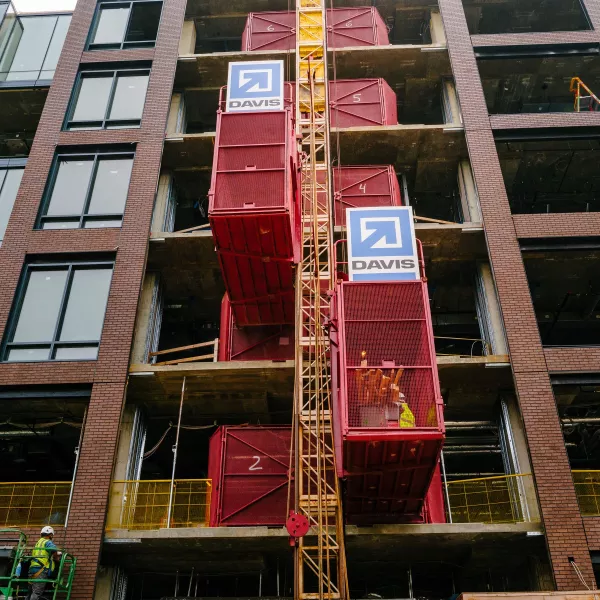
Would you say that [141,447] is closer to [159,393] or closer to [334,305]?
[159,393]

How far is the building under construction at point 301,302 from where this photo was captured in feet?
48.3

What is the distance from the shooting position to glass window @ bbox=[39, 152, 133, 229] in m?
20.2

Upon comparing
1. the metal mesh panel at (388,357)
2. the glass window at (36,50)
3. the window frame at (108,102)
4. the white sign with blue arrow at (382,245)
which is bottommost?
the metal mesh panel at (388,357)

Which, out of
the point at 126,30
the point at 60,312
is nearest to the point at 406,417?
the point at 60,312

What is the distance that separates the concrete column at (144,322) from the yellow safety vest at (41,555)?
5.91m

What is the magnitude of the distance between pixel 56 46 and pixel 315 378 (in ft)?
58.9

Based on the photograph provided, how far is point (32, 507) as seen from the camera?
53.2ft

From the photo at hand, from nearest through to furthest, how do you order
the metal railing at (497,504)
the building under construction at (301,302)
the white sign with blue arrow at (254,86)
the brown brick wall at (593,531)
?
the brown brick wall at (593,531)
the building under construction at (301,302)
the metal railing at (497,504)
the white sign with blue arrow at (254,86)

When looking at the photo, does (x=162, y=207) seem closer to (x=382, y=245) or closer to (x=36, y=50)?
(x=382, y=245)

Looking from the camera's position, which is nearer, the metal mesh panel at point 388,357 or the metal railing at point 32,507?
the metal mesh panel at point 388,357

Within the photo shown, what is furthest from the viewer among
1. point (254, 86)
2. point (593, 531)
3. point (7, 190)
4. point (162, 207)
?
point (162, 207)

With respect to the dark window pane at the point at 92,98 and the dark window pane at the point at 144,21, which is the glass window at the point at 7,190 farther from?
the dark window pane at the point at 144,21

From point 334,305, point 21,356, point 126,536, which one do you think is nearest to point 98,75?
point 21,356

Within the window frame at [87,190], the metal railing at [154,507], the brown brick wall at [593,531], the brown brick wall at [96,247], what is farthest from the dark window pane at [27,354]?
the brown brick wall at [593,531]
